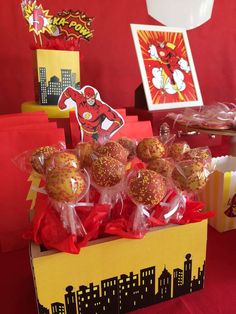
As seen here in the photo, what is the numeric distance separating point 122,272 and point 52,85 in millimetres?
701

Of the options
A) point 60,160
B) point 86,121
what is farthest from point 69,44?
point 60,160

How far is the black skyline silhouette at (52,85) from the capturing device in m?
0.99

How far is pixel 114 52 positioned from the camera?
1.62 m

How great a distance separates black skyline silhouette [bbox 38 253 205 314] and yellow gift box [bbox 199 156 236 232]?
240mm

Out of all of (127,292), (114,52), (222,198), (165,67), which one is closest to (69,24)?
(165,67)

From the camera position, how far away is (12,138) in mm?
719

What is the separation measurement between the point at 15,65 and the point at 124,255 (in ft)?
4.04

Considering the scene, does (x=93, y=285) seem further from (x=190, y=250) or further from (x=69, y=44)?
(x=69, y=44)

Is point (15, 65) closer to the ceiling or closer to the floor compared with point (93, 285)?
closer to the ceiling

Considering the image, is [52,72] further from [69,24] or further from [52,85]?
[69,24]

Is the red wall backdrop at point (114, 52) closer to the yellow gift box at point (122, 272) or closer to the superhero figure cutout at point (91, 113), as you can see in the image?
the superhero figure cutout at point (91, 113)

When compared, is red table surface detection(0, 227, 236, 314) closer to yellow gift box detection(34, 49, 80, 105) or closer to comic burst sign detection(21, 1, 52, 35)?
yellow gift box detection(34, 49, 80, 105)

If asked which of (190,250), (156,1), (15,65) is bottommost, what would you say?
(190,250)

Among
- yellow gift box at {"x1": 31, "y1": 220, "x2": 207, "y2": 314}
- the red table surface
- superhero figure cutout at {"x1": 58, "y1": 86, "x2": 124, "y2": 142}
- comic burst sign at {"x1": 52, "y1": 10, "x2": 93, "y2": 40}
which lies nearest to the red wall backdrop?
comic burst sign at {"x1": 52, "y1": 10, "x2": 93, "y2": 40}
